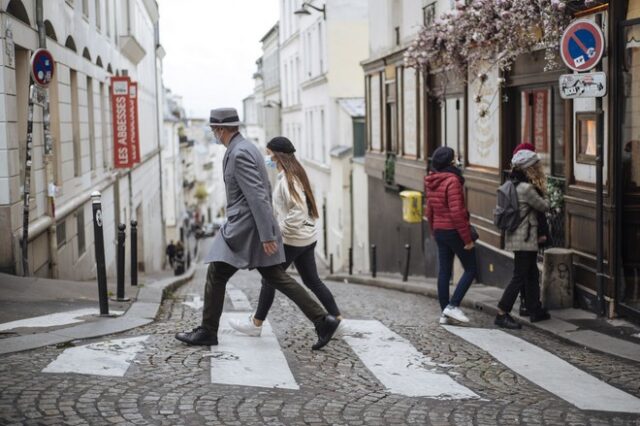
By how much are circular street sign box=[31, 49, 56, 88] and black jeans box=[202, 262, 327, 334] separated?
431 centimetres

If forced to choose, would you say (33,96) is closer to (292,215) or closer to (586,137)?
(292,215)

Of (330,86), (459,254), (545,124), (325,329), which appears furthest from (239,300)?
(330,86)

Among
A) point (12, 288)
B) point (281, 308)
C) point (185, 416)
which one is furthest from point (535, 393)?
point (12, 288)

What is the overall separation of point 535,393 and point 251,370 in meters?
1.89

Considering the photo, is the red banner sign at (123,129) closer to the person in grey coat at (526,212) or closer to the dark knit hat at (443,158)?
the dark knit hat at (443,158)

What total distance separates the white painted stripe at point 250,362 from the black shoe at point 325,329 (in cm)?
33

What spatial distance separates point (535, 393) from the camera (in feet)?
20.6

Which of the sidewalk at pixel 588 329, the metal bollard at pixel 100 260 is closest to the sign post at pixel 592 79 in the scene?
the sidewalk at pixel 588 329

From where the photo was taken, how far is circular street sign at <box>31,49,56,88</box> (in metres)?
10.4

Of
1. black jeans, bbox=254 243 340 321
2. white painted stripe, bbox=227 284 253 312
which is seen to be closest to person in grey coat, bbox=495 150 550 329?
black jeans, bbox=254 243 340 321

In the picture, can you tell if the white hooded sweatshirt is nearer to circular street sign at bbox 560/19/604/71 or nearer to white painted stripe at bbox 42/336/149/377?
white painted stripe at bbox 42/336/149/377

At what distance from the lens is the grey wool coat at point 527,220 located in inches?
349

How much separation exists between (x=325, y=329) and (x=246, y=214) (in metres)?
1.10

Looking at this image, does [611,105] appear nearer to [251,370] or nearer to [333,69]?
[251,370]
